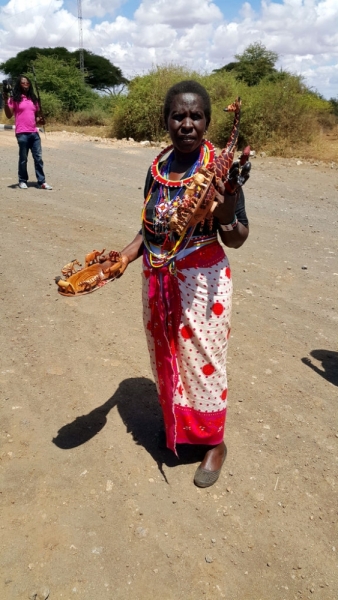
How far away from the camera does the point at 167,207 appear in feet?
6.55

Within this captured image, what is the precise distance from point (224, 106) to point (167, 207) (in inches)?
536

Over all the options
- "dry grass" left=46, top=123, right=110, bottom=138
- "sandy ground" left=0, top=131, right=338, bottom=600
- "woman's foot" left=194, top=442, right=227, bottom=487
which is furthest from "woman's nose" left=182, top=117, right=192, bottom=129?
"dry grass" left=46, top=123, right=110, bottom=138

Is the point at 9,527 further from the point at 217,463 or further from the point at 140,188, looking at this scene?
the point at 140,188

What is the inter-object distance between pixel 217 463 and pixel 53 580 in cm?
90

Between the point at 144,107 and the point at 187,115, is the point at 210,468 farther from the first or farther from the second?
the point at 144,107

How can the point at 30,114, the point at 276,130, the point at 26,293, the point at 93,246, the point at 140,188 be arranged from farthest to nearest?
the point at 276,130 < the point at 140,188 < the point at 30,114 < the point at 93,246 < the point at 26,293

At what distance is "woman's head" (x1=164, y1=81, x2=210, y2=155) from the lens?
1.95 metres

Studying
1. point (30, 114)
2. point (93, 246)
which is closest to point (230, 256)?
point (93, 246)

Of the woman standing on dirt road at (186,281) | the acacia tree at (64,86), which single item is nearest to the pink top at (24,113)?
the woman standing on dirt road at (186,281)

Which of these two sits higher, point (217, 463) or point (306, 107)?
point (306, 107)

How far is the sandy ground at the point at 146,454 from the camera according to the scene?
1.99m

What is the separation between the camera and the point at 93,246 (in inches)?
210

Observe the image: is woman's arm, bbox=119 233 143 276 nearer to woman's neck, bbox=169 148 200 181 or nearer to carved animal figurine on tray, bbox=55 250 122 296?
carved animal figurine on tray, bbox=55 250 122 296

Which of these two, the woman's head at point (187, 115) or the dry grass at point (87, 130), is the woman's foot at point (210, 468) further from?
the dry grass at point (87, 130)
